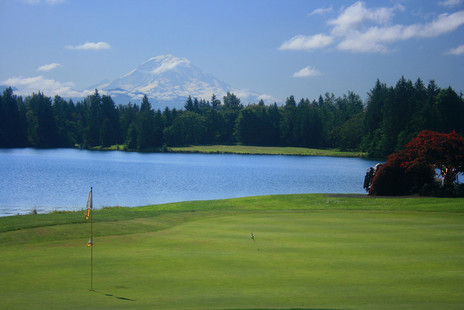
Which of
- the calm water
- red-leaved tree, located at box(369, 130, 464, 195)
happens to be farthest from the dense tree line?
red-leaved tree, located at box(369, 130, 464, 195)

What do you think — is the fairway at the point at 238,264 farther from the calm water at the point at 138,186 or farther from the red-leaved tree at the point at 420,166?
the calm water at the point at 138,186

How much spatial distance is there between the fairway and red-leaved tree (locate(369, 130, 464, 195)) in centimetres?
1357

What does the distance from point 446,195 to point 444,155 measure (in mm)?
2929

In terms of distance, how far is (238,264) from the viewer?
1352cm

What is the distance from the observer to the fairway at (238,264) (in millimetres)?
10297

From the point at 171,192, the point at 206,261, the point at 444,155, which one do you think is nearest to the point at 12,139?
the point at 171,192

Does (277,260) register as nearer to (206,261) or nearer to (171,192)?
(206,261)

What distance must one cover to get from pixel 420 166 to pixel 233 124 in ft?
488

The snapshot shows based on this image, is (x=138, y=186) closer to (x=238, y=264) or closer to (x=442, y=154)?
(x=442, y=154)

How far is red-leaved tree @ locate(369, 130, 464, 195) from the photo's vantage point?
3587 centimetres

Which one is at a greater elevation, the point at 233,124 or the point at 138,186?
the point at 233,124

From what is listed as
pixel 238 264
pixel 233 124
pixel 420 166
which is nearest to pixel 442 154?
pixel 420 166

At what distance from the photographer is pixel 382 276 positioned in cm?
1225

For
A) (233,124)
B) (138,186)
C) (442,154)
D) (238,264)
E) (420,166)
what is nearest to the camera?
(238,264)
